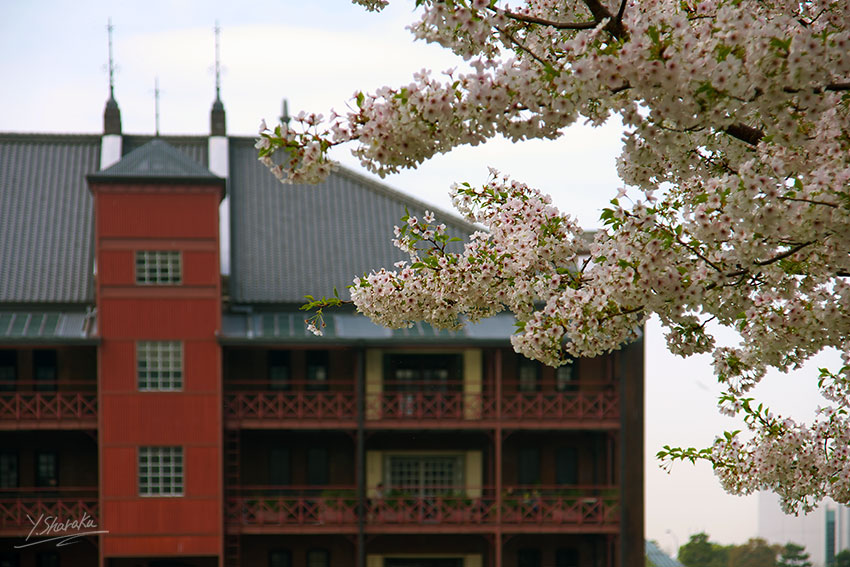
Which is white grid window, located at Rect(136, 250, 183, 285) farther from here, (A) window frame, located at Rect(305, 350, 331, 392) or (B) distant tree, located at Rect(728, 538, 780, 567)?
(B) distant tree, located at Rect(728, 538, 780, 567)

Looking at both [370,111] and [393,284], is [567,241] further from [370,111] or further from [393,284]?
[370,111]

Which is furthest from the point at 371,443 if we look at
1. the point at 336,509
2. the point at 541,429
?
the point at 541,429

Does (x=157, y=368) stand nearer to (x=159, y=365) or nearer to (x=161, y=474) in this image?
(x=159, y=365)

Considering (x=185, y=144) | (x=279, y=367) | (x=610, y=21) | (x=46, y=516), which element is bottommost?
(x=46, y=516)

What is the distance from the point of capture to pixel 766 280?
7.36 m

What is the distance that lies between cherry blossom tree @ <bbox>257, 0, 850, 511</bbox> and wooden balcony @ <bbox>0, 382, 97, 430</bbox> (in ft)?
67.7

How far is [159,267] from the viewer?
2792cm

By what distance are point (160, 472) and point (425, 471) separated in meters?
6.82

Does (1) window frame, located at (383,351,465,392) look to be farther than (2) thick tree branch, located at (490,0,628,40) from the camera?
Yes

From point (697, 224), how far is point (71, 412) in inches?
983

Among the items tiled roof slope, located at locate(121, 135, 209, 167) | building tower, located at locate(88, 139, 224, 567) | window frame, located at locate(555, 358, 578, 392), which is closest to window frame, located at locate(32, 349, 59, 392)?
building tower, located at locate(88, 139, 224, 567)

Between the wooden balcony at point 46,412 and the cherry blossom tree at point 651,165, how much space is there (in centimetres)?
2065

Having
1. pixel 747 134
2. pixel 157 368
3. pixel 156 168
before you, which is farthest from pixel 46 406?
pixel 747 134

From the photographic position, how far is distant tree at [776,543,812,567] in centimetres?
4122
